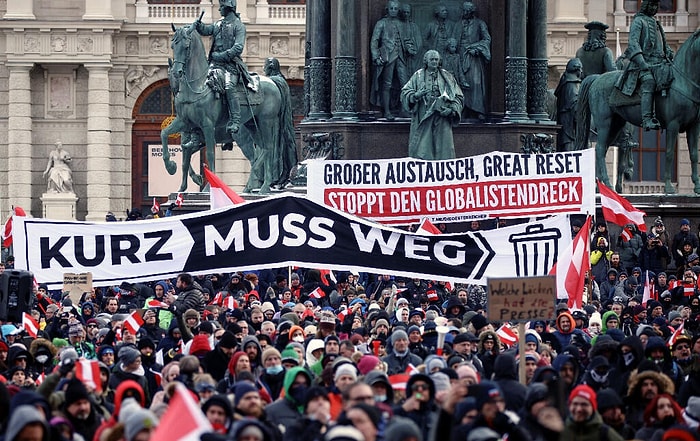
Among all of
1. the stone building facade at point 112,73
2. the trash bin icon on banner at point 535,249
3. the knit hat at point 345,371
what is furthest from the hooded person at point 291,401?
the stone building facade at point 112,73

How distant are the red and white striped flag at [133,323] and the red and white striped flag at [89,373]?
4.17 meters

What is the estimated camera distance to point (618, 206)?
27328 mm

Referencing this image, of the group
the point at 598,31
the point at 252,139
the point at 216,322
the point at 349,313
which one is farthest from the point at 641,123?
the point at 216,322

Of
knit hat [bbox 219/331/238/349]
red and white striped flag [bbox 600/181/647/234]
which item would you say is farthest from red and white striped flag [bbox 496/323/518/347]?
red and white striped flag [bbox 600/181/647/234]

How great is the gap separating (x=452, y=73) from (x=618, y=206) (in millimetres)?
3493

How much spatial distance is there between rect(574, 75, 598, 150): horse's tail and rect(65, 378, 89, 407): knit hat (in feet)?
64.3

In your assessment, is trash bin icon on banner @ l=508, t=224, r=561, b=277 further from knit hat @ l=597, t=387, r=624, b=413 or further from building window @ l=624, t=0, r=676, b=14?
building window @ l=624, t=0, r=676, b=14

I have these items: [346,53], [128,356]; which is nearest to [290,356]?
[128,356]

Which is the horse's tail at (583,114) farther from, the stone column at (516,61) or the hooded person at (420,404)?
the hooded person at (420,404)

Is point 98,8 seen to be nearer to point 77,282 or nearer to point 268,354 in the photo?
→ point 77,282

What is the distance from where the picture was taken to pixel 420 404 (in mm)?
12688

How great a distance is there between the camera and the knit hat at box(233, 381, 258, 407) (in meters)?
12.5

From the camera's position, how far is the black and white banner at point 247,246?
61.7ft

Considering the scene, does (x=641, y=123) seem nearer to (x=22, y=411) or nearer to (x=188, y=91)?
(x=188, y=91)
